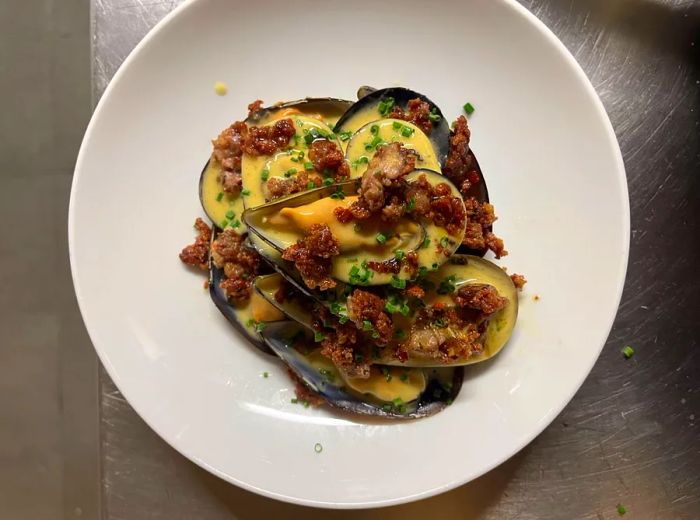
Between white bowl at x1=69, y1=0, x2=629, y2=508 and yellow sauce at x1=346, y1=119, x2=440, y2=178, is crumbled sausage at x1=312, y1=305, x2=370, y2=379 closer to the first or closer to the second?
white bowl at x1=69, y1=0, x2=629, y2=508

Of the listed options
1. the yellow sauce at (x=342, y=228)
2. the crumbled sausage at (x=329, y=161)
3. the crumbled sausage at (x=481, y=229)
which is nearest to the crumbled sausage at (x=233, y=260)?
the yellow sauce at (x=342, y=228)

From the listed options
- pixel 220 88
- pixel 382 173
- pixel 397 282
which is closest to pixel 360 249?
pixel 397 282

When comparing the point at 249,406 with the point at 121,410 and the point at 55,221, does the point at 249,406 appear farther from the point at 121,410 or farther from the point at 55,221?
the point at 55,221

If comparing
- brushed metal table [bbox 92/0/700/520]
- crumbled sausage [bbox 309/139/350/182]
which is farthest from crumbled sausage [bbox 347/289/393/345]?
brushed metal table [bbox 92/0/700/520]

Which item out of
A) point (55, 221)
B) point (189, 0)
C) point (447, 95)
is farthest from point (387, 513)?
point (189, 0)

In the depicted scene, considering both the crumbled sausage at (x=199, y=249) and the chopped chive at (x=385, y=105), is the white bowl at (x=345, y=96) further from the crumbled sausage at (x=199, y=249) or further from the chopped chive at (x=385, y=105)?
the chopped chive at (x=385, y=105)

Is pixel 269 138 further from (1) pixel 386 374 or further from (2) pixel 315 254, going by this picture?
(1) pixel 386 374
